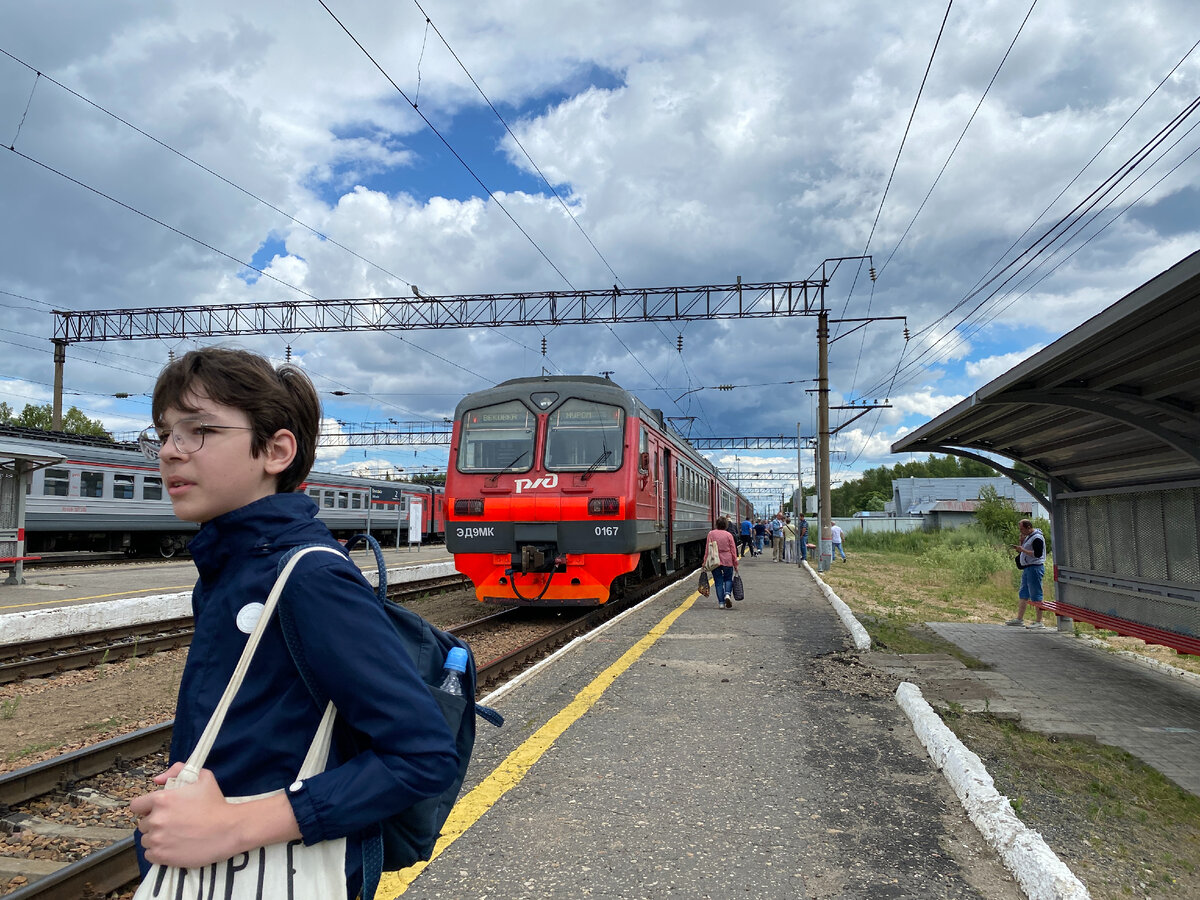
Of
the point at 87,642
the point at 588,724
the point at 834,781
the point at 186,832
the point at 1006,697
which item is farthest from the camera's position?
the point at 87,642

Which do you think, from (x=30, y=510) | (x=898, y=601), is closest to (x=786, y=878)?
(x=898, y=601)

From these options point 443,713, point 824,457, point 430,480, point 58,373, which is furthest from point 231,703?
point 430,480

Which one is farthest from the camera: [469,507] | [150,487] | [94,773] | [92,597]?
[150,487]

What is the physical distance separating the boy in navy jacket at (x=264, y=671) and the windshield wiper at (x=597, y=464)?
9.39 metres

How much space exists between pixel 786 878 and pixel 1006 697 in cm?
420

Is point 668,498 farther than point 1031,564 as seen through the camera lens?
Yes

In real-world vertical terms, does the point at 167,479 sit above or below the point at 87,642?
above

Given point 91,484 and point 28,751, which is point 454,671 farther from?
point 91,484

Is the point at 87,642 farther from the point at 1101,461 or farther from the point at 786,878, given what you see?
the point at 1101,461

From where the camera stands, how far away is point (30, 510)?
19.0 m

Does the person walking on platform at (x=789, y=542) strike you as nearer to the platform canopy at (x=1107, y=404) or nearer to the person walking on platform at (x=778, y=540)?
the person walking on platform at (x=778, y=540)

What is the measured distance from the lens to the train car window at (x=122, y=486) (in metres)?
21.2

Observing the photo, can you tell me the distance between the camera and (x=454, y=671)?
1497mm

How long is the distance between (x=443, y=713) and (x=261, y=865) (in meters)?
0.36
